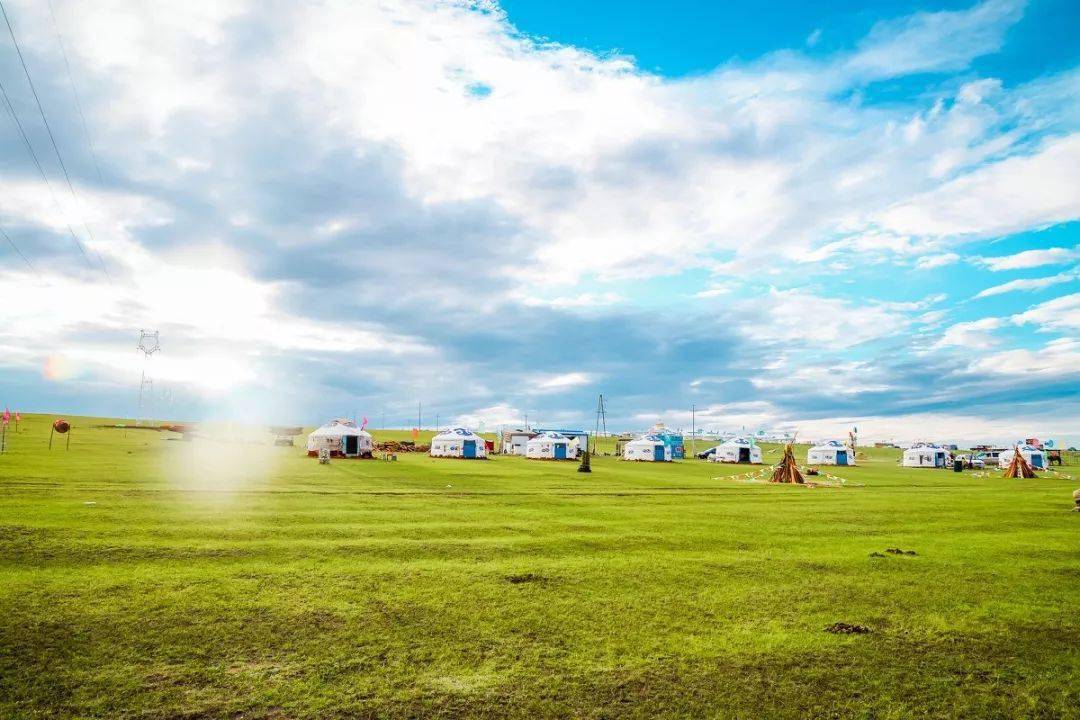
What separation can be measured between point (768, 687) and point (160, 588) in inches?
370

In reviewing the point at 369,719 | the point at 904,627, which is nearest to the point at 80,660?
the point at 369,719

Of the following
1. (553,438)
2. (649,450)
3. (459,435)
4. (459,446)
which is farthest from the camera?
(649,450)

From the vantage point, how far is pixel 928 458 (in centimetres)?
8331

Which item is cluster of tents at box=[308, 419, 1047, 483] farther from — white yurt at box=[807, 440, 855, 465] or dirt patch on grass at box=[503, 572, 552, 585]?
dirt patch on grass at box=[503, 572, 552, 585]

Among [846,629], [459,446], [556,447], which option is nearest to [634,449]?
[556,447]

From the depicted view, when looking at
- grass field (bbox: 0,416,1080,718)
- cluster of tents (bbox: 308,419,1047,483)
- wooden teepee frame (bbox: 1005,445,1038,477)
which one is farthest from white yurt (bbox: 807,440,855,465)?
grass field (bbox: 0,416,1080,718)

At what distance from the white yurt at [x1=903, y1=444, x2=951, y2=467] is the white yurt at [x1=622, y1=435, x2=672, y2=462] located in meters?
33.7

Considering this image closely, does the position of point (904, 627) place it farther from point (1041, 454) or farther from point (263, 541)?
point (1041, 454)

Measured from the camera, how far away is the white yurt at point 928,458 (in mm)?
83000

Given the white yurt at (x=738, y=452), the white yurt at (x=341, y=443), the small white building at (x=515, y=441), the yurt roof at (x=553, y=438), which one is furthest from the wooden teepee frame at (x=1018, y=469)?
the white yurt at (x=341, y=443)

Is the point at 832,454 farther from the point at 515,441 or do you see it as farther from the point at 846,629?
the point at 846,629

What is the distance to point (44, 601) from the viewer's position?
935cm

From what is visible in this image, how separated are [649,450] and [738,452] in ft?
38.2

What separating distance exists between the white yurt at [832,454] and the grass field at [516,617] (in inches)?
2297
